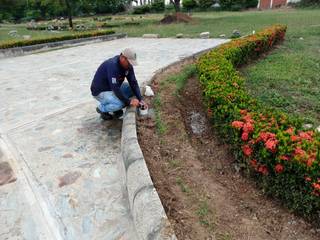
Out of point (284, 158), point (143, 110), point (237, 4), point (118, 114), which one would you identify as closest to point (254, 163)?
point (284, 158)

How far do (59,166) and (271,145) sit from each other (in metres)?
2.46

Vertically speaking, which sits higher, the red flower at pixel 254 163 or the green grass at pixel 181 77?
the red flower at pixel 254 163

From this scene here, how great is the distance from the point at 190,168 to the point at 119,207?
1.00 m

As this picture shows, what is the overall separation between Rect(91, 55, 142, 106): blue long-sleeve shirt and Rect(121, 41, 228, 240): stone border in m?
0.81

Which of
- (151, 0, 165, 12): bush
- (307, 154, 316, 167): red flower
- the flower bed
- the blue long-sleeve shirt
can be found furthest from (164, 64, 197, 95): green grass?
(151, 0, 165, 12): bush

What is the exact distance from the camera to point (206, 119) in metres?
5.56

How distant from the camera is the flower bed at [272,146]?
9.36 ft

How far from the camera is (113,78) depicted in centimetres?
446

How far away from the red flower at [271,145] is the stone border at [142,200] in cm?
114

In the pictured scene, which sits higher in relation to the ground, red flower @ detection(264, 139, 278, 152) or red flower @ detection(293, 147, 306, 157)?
red flower @ detection(293, 147, 306, 157)

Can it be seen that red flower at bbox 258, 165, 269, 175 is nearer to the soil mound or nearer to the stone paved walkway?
the stone paved walkway

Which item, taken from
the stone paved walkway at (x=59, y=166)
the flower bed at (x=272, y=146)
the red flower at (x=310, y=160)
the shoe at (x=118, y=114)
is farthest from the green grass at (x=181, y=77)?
the red flower at (x=310, y=160)

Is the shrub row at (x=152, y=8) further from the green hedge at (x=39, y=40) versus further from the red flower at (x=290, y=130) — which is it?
the red flower at (x=290, y=130)

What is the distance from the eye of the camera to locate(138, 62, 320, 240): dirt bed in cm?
285
